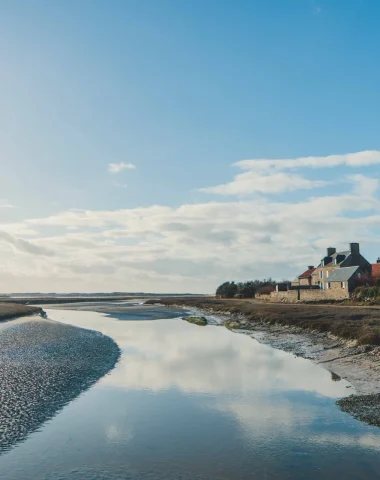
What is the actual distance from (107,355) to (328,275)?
7499cm

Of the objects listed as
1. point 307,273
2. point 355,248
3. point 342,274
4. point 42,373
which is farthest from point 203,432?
point 307,273

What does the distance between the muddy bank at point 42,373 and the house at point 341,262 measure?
6345 centimetres

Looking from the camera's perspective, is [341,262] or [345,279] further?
[341,262]

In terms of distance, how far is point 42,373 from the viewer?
78.0 feet

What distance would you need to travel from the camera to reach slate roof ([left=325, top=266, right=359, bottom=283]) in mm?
81688

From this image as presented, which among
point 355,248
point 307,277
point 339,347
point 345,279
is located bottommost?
point 339,347

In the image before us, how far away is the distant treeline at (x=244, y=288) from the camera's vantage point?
406 feet

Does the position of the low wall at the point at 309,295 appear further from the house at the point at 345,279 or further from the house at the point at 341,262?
the house at the point at 341,262

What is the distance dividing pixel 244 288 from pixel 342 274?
155ft

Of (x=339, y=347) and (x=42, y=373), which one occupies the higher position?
(x=339, y=347)

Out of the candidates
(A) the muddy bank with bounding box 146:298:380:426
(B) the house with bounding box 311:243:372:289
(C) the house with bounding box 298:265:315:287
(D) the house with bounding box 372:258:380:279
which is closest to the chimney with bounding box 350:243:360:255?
(B) the house with bounding box 311:243:372:289

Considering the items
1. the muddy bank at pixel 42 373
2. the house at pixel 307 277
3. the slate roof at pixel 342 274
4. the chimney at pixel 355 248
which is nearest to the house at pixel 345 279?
the slate roof at pixel 342 274

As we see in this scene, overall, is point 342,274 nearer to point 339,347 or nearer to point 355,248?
point 355,248

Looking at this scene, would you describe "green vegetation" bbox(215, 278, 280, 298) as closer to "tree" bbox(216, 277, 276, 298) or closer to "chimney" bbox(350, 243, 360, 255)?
"tree" bbox(216, 277, 276, 298)
